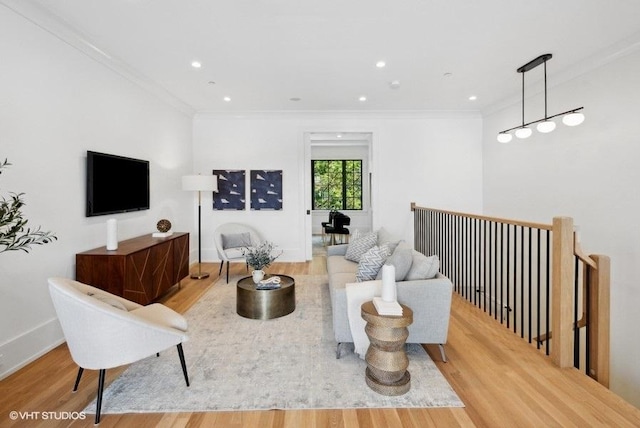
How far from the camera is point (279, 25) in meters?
2.95

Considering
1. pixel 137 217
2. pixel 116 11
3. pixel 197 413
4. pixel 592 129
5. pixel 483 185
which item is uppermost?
pixel 116 11

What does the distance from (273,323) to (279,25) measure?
286 centimetres

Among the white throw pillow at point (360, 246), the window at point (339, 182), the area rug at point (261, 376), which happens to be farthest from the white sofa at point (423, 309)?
the window at point (339, 182)

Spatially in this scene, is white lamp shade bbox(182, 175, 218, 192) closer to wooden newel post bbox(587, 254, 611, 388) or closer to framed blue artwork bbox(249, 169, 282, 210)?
framed blue artwork bbox(249, 169, 282, 210)

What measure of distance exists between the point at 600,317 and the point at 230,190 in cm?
540

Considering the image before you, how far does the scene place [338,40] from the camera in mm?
3213

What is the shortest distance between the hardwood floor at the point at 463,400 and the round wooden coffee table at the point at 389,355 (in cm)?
18

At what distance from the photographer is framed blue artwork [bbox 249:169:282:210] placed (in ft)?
19.9

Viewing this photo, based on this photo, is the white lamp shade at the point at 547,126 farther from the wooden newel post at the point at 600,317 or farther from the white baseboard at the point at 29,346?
the white baseboard at the point at 29,346

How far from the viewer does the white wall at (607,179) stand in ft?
10.8

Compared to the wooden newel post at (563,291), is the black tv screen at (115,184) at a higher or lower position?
higher

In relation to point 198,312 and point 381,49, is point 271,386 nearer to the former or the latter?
point 198,312

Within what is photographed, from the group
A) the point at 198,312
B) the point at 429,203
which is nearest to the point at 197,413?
the point at 198,312

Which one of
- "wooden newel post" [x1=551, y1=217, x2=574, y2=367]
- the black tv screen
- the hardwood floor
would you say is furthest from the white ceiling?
the hardwood floor
